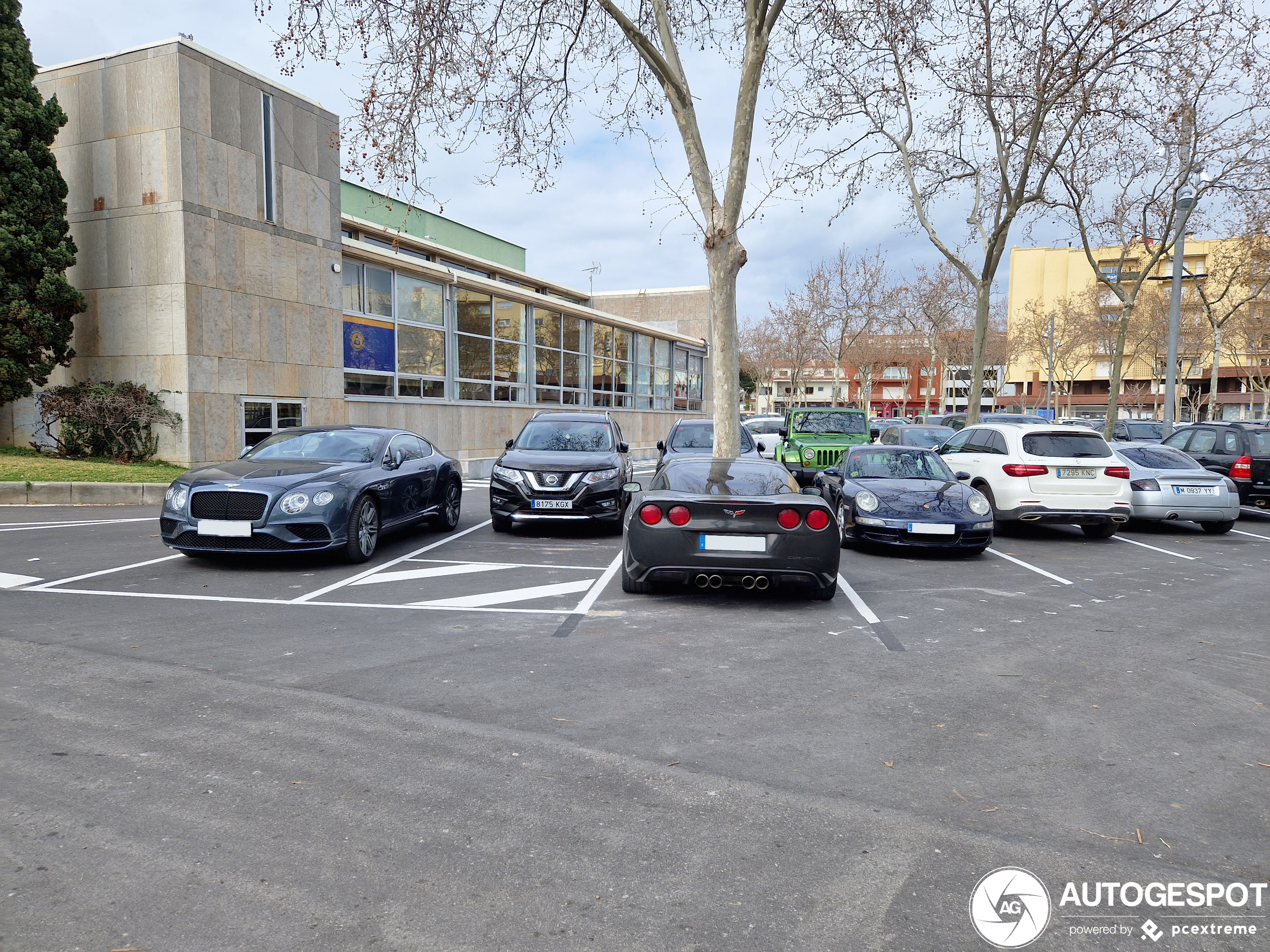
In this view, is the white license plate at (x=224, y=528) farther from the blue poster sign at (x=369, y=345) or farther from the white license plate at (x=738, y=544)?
the blue poster sign at (x=369, y=345)

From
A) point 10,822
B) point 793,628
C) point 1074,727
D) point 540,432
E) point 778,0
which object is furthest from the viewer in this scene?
point 778,0

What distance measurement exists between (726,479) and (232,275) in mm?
13573

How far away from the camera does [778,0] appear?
13305 millimetres

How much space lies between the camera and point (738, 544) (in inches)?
271

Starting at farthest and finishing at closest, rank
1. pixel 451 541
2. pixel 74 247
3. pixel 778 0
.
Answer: pixel 74 247 < pixel 778 0 < pixel 451 541

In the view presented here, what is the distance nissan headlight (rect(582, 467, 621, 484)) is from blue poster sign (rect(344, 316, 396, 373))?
37.6ft

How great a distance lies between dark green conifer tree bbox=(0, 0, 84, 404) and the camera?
14.9 metres

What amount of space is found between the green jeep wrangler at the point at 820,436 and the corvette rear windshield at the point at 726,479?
870cm

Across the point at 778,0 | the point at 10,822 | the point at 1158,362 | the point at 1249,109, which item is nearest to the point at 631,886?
the point at 10,822

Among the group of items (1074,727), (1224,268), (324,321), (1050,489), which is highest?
(1224,268)

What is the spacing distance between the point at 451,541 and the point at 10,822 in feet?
25.5

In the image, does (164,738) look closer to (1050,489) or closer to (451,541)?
(451,541)

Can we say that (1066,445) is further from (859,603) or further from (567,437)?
(567,437)

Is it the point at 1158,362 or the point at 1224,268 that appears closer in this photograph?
the point at 1224,268
